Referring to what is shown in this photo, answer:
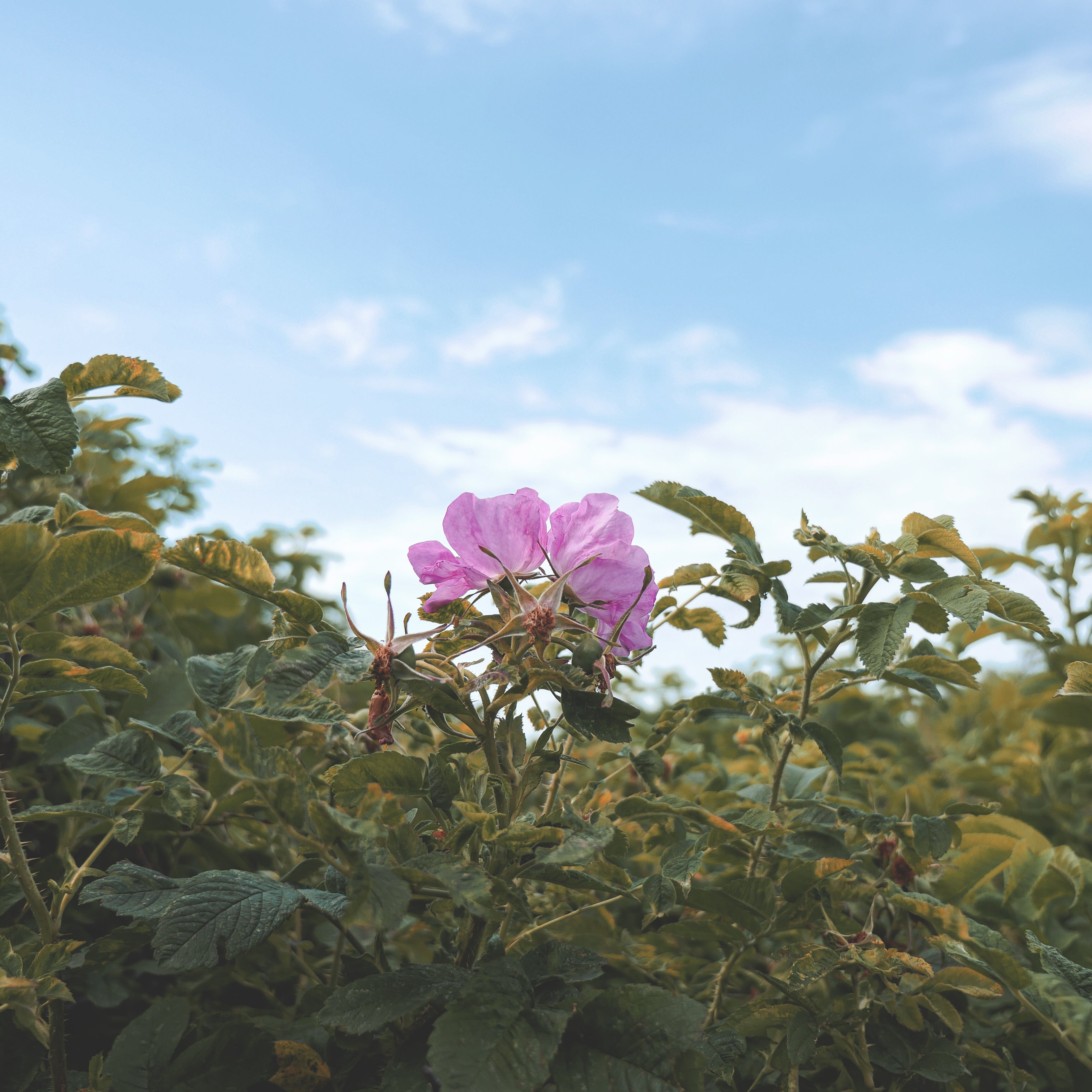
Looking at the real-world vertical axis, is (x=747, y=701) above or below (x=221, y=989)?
above

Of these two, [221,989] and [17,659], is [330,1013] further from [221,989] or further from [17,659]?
[221,989]

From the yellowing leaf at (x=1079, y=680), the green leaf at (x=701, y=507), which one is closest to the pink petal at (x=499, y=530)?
the green leaf at (x=701, y=507)

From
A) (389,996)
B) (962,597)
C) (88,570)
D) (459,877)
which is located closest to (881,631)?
(962,597)

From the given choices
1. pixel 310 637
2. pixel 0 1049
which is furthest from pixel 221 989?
pixel 310 637

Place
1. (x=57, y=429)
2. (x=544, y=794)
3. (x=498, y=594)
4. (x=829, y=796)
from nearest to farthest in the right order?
(x=498, y=594), (x=57, y=429), (x=829, y=796), (x=544, y=794)

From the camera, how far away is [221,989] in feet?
5.67

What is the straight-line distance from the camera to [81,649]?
49.3 inches

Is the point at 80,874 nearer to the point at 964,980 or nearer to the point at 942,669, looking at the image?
the point at 964,980

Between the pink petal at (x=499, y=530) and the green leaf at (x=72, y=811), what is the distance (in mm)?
652

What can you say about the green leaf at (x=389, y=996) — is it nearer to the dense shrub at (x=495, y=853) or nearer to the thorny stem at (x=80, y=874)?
the dense shrub at (x=495, y=853)

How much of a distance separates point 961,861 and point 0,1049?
1.59 meters

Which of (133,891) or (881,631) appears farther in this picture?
(881,631)

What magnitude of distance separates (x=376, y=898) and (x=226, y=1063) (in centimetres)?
54

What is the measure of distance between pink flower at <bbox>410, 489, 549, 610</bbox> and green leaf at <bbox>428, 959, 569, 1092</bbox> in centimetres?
46
